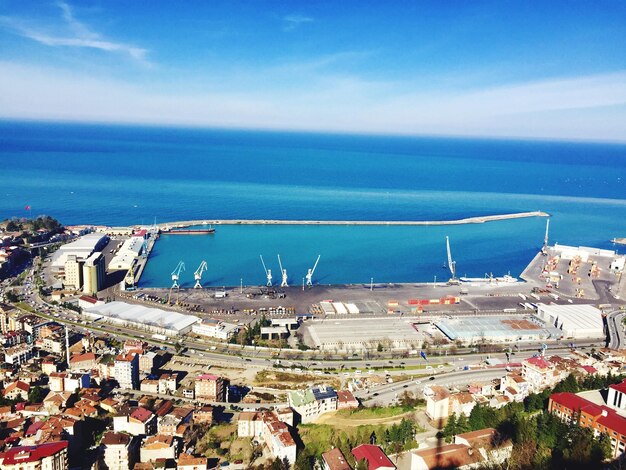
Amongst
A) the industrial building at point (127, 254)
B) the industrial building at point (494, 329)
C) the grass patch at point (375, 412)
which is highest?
the industrial building at point (127, 254)

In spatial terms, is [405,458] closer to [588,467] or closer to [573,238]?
[588,467]

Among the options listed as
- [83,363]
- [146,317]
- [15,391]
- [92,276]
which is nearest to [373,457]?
[83,363]

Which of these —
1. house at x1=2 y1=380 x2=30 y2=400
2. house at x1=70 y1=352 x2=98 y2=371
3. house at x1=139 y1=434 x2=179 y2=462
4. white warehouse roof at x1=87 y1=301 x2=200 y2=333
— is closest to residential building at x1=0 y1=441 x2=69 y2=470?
house at x1=139 y1=434 x2=179 y2=462

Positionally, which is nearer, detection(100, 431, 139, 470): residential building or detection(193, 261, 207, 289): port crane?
detection(100, 431, 139, 470): residential building

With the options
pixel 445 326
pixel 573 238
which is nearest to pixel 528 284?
pixel 445 326

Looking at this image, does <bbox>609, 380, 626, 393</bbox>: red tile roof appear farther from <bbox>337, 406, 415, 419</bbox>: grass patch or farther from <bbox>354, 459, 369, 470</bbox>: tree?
<bbox>354, 459, 369, 470</bbox>: tree

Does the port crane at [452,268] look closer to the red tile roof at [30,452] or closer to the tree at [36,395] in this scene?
the tree at [36,395]

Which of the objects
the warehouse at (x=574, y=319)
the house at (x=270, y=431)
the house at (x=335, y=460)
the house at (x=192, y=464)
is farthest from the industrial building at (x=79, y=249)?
the warehouse at (x=574, y=319)

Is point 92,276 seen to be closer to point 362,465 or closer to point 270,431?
point 270,431
